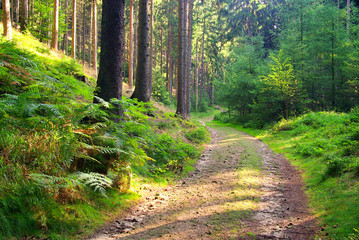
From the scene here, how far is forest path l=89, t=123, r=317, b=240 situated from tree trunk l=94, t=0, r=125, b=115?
2683 mm

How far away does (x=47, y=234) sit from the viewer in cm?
281

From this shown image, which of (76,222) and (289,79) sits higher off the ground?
(289,79)

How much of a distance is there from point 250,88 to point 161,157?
19.8m

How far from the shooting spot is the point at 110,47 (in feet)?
18.8

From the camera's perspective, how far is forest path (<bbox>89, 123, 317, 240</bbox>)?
3412 millimetres

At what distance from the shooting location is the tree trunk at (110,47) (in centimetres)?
570

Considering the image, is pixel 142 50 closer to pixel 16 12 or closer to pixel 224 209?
pixel 224 209

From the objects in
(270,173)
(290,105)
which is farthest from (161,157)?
(290,105)

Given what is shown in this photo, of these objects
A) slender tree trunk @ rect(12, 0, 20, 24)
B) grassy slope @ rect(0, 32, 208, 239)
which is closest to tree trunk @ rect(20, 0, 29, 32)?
slender tree trunk @ rect(12, 0, 20, 24)

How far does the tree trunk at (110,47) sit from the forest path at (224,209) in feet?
8.80

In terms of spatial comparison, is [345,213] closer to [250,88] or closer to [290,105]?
[290,105]

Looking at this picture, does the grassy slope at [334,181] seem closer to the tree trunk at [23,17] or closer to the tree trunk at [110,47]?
the tree trunk at [110,47]

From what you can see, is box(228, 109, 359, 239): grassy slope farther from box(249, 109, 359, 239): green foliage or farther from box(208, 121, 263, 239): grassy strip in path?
box(208, 121, 263, 239): grassy strip in path

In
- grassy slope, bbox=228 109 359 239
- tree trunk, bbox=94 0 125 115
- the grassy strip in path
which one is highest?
tree trunk, bbox=94 0 125 115
